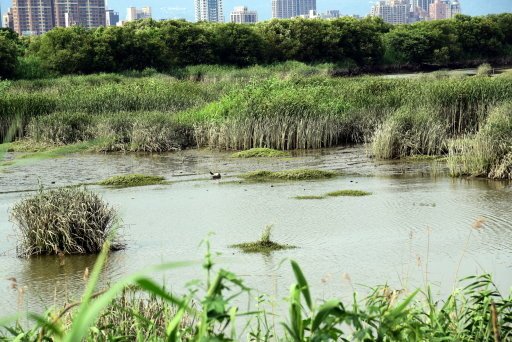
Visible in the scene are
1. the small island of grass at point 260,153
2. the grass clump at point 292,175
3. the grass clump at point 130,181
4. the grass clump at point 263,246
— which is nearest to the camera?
the grass clump at point 263,246

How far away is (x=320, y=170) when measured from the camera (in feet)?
68.4

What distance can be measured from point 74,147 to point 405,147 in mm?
20380

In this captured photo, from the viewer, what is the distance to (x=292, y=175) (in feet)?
66.6

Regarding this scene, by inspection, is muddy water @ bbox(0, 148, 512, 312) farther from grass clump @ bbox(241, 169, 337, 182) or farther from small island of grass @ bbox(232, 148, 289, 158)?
small island of grass @ bbox(232, 148, 289, 158)

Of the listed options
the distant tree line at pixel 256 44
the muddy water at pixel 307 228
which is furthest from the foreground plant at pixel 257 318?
the distant tree line at pixel 256 44

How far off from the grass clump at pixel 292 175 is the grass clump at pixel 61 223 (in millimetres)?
8465

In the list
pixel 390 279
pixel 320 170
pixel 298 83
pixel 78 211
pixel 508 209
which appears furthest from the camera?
pixel 298 83

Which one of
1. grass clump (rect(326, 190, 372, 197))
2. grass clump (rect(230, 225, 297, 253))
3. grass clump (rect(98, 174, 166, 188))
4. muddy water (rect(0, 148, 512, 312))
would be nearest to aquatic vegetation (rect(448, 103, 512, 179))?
muddy water (rect(0, 148, 512, 312))

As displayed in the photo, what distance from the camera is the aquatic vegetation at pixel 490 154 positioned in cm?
1867

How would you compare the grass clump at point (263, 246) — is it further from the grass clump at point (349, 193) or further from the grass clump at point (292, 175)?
the grass clump at point (292, 175)

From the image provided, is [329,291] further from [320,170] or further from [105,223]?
[320,170]

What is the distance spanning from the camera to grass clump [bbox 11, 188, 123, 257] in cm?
1182

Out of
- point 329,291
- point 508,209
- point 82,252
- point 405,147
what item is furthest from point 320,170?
point 329,291

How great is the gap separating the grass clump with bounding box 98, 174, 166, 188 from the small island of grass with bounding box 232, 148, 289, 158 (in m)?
4.23
